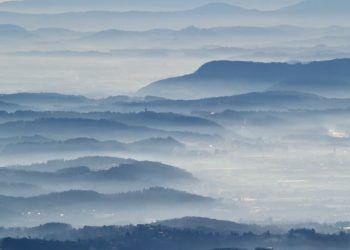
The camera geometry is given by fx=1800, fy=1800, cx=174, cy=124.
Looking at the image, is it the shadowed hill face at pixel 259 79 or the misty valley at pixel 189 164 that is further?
the shadowed hill face at pixel 259 79

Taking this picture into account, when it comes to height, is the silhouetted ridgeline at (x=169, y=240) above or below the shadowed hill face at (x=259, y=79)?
below

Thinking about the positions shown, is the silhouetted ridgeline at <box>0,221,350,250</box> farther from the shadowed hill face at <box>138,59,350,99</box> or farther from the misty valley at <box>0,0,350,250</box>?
the shadowed hill face at <box>138,59,350,99</box>

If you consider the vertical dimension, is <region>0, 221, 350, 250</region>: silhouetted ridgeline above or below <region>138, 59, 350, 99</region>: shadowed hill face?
below

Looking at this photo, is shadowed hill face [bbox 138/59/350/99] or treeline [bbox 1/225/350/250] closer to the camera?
treeline [bbox 1/225/350/250]

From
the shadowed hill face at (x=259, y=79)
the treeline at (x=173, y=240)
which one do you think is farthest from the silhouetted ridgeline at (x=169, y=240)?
the shadowed hill face at (x=259, y=79)

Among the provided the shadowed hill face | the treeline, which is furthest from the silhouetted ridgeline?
the shadowed hill face

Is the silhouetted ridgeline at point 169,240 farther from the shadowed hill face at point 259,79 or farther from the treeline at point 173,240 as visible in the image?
the shadowed hill face at point 259,79

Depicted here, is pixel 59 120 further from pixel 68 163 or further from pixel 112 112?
pixel 68 163

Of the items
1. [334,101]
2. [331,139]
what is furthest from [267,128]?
[334,101]

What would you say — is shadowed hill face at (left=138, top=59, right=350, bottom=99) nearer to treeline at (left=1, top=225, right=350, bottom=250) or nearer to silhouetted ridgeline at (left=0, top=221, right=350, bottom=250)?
silhouetted ridgeline at (left=0, top=221, right=350, bottom=250)
